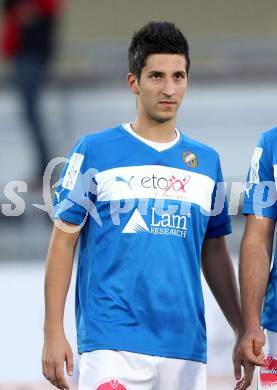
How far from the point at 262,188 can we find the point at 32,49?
635 cm

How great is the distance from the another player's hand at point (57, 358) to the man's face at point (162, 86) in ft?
3.36

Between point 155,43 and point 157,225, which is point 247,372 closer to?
point 157,225

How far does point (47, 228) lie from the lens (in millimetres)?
10016

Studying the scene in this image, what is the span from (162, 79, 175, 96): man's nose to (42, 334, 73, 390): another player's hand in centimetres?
109

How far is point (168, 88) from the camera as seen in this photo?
5465 millimetres

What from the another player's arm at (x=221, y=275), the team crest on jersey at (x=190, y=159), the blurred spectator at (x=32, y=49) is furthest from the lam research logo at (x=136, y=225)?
the blurred spectator at (x=32, y=49)

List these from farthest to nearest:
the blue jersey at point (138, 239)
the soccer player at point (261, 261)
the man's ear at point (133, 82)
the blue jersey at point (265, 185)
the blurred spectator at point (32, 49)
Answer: the blurred spectator at point (32, 49) < the blue jersey at point (265, 185) < the man's ear at point (133, 82) < the soccer player at point (261, 261) < the blue jersey at point (138, 239)

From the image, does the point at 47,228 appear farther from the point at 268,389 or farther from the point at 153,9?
the point at 153,9

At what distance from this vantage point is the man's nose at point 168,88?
17.9 ft

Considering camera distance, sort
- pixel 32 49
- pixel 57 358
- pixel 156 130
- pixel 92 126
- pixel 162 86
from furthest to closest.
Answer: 1. pixel 32 49
2. pixel 92 126
3. pixel 156 130
4. pixel 162 86
5. pixel 57 358

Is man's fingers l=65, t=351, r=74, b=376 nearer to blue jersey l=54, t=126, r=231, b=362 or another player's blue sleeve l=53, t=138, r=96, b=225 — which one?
blue jersey l=54, t=126, r=231, b=362

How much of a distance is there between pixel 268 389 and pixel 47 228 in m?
4.64

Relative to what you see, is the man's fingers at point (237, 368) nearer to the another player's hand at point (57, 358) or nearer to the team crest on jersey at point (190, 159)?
the another player's hand at point (57, 358)

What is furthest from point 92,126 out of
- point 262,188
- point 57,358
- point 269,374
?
point 57,358
